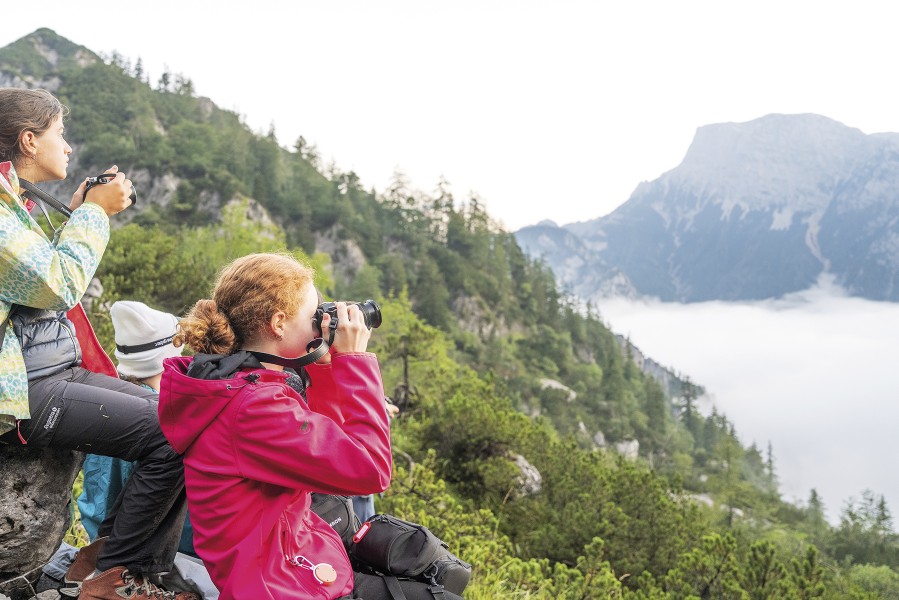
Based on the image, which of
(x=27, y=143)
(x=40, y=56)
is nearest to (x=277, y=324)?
(x=27, y=143)

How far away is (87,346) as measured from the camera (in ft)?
8.22

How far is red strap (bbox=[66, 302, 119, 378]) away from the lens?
8.20 feet

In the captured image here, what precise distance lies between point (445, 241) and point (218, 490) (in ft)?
221

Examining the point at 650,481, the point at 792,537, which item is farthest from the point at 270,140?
the point at 650,481

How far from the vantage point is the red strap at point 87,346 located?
8.20 feet

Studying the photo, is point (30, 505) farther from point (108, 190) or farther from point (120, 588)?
point (108, 190)

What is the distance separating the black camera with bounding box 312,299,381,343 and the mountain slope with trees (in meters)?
0.58

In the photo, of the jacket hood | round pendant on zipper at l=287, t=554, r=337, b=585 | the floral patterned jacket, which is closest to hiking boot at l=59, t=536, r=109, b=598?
Result: the floral patterned jacket

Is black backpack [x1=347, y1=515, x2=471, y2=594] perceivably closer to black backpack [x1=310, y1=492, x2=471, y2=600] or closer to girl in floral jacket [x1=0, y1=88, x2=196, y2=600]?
black backpack [x1=310, y1=492, x2=471, y2=600]

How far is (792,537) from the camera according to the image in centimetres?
3503

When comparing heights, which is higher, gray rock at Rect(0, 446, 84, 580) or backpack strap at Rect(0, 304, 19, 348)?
backpack strap at Rect(0, 304, 19, 348)

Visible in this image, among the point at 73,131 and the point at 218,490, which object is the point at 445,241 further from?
the point at 218,490

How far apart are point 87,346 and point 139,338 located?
0.38 m

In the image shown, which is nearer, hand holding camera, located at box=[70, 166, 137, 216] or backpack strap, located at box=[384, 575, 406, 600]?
backpack strap, located at box=[384, 575, 406, 600]
